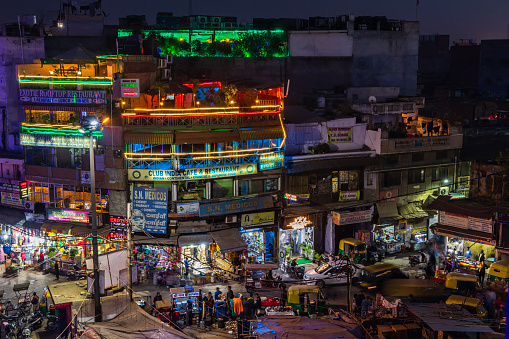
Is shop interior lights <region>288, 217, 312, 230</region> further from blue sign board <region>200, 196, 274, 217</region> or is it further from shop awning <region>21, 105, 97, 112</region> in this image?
shop awning <region>21, 105, 97, 112</region>

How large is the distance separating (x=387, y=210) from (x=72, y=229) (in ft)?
69.3

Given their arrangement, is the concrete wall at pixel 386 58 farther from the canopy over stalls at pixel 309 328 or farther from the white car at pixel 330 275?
the canopy over stalls at pixel 309 328

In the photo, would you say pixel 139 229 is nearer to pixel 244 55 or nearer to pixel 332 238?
pixel 332 238

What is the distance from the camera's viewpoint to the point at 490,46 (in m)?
74.0

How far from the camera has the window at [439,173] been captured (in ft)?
138

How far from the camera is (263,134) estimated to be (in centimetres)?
3528

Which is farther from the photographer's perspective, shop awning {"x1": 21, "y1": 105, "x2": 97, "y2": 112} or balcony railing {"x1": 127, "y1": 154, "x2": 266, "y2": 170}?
shop awning {"x1": 21, "y1": 105, "x2": 97, "y2": 112}

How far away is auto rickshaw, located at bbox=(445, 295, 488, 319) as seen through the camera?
1027 inches

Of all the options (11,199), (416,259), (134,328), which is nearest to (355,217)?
(416,259)

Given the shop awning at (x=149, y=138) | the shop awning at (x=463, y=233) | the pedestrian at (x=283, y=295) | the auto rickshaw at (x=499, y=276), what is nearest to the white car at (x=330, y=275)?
the pedestrian at (x=283, y=295)

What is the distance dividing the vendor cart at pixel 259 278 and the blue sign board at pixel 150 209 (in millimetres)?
5580

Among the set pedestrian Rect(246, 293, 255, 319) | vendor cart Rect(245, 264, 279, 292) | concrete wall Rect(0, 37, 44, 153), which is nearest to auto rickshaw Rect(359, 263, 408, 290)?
vendor cart Rect(245, 264, 279, 292)

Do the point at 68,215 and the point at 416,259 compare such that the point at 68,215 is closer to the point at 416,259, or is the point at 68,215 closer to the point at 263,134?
the point at 263,134

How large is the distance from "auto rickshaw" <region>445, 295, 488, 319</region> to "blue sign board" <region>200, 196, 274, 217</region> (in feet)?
43.1
